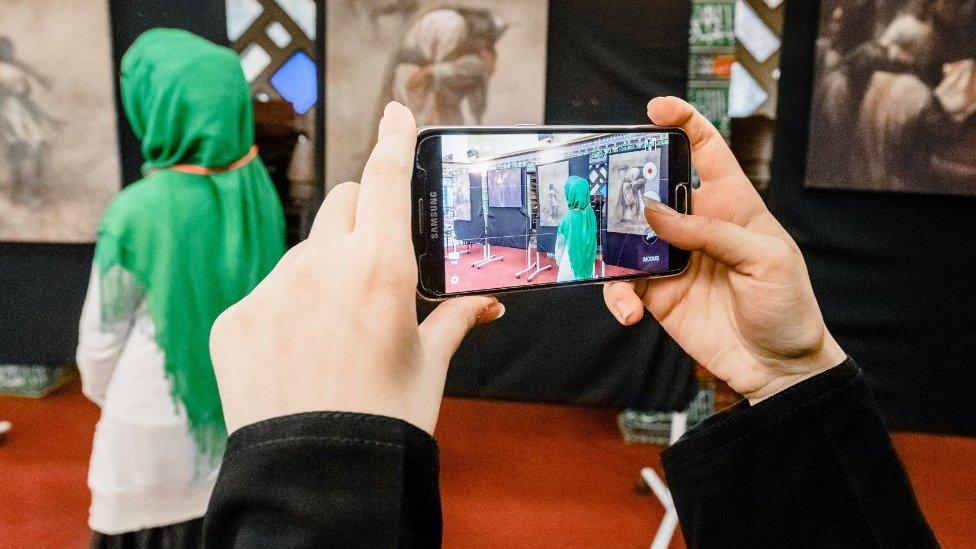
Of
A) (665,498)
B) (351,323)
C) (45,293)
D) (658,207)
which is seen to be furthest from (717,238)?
(45,293)

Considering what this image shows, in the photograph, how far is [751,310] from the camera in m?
0.64

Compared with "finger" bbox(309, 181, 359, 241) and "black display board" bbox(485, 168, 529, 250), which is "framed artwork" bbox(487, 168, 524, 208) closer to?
"black display board" bbox(485, 168, 529, 250)

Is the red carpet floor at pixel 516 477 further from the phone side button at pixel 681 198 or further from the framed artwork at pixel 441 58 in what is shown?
the phone side button at pixel 681 198

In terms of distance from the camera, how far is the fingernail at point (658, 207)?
67cm

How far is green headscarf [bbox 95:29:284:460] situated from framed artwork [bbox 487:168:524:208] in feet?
2.53

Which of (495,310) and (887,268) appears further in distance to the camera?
(887,268)

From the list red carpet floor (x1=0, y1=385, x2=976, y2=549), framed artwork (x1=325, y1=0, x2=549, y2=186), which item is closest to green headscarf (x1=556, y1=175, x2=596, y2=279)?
red carpet floor (x1=0, y1=385, x2=976, y2=549)

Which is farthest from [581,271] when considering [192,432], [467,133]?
[192,432]

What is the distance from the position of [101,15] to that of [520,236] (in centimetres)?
200

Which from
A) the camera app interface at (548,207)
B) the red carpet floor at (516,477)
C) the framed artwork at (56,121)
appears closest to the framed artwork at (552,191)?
the camera app interface at (548,207)

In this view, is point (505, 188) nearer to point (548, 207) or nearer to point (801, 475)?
point (548, 207)

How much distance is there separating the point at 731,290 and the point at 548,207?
0.22 metres

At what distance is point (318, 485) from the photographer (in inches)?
13.6

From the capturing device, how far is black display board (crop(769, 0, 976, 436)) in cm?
197
